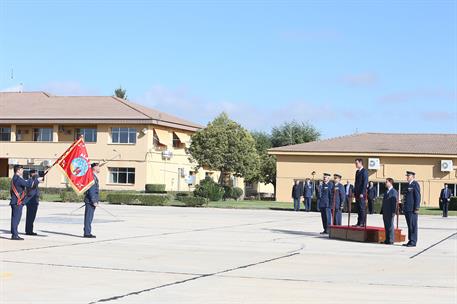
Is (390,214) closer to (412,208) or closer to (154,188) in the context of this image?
(412,208)

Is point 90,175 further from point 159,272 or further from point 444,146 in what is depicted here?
point 444,146

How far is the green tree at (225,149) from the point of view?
60688 mm

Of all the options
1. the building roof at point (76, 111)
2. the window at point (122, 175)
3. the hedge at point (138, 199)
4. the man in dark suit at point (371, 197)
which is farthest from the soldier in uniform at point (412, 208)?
the window at point (122, 175)

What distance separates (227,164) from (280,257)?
46.5m

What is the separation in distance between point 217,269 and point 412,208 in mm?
7704

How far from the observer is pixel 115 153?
60.7 metres

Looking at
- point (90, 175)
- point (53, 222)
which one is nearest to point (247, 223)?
point (53, 222)

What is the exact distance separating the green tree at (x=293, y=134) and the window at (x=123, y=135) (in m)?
29.9

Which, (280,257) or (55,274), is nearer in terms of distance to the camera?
(55,274)

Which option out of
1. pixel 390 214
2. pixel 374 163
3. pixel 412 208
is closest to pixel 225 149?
pixel 374 163

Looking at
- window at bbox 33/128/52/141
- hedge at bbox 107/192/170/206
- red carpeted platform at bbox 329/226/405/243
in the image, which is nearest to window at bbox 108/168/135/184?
window at bbox 33/128/52/141

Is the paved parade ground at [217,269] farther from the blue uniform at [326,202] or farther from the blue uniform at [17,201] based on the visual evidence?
the blue uniform at [326,202]

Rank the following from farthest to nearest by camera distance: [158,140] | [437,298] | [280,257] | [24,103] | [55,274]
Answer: [24,103] → [158,140] → [280,257] → [55,274] → [437,298]

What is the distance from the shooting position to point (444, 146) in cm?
5716
